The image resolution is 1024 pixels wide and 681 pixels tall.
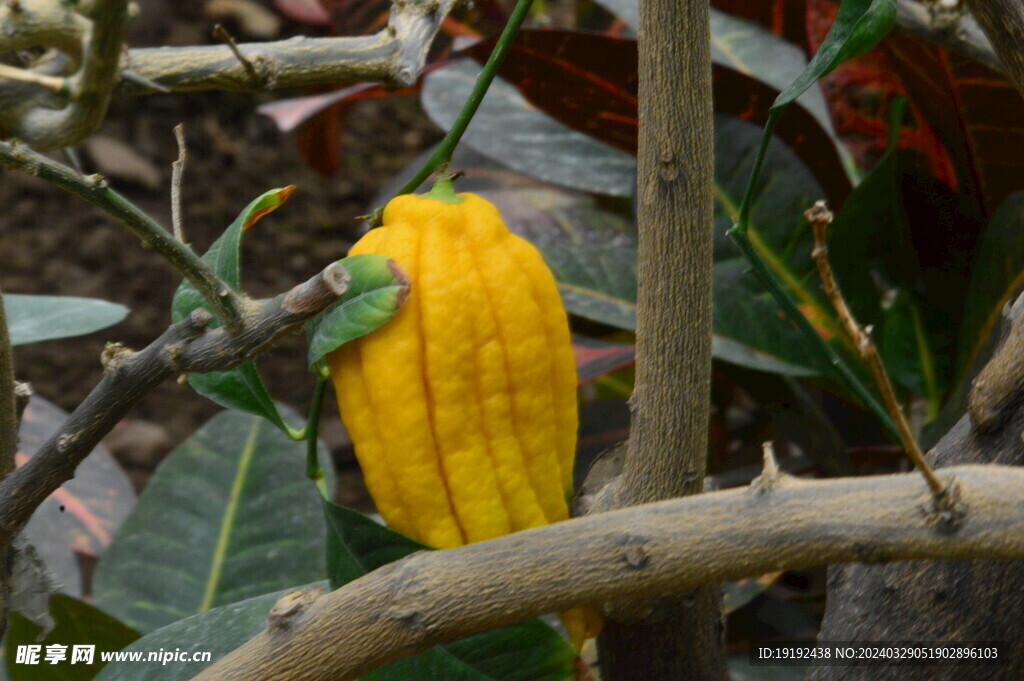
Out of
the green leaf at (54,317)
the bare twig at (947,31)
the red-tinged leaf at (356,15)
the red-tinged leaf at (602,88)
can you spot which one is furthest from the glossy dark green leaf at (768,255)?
the red-tinged leaf at (356,15)

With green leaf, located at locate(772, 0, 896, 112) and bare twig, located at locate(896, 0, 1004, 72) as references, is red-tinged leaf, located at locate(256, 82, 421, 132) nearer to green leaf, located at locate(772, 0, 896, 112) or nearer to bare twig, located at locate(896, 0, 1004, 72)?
bare twig, located at locate(896, 0, 1004, 72)

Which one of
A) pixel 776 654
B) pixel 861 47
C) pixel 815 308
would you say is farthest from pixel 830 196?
pixel 861 47

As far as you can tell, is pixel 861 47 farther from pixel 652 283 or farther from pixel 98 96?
pixel 98 96

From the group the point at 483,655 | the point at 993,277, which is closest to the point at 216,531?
the point at 483,655

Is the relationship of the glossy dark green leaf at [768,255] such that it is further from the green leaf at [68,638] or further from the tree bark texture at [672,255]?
the green leaf at [68,638]

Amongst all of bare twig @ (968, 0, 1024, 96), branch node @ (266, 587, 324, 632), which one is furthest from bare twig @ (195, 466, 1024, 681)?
bare twig @ (968, 0, 1024, 96)

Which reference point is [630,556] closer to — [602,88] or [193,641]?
[193,641]
